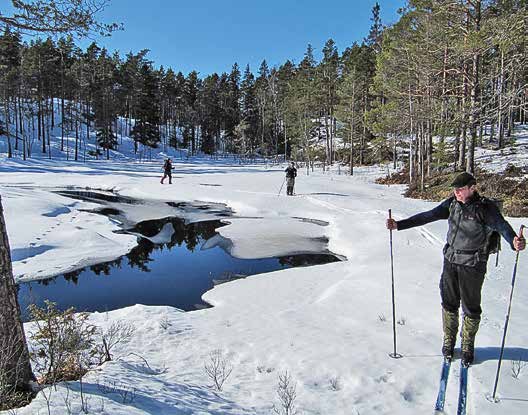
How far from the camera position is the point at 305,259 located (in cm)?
1168

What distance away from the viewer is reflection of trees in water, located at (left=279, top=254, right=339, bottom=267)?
37.0 ft

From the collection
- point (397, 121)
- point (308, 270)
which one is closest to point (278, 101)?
point (397, 121)

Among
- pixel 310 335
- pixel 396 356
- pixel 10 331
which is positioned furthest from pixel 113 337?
pixel 396 356

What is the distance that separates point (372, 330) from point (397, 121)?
22.5 meters

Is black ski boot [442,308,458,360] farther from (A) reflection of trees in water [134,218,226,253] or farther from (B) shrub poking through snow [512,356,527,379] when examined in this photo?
(A) reflection of trees in water [134,218,226,253]

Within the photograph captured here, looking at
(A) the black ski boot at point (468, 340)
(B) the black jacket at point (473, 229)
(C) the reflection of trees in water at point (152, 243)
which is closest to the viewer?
(B) the black jacket at point (473, 229)

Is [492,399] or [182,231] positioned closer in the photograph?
[492,399]

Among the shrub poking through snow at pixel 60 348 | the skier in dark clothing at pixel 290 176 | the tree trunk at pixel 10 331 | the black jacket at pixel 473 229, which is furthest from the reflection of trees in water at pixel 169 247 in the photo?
the black jacket at pixel 473 229

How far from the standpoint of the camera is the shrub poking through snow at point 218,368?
4.45 m

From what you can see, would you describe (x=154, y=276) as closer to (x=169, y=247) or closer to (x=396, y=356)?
(x=169, y=247)

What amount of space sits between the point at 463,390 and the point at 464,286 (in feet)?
3.38

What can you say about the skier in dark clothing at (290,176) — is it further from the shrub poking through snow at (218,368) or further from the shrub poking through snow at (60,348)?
the shrub poking through snow at (60,348)

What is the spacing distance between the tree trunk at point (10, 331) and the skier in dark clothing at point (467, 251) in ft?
14.3

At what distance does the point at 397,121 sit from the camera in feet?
84.6
